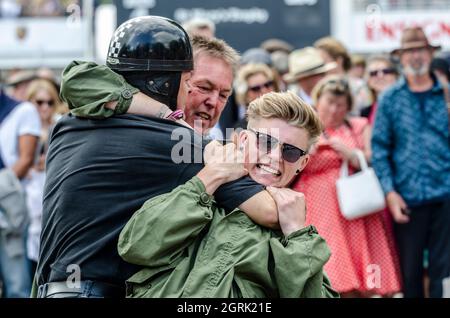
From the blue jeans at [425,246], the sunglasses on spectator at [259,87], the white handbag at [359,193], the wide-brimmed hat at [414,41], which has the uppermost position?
the wide-brimmed hat at [414,41]

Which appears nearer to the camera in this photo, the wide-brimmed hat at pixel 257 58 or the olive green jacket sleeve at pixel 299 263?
the olive green jacket sleeve at pixel 299 263

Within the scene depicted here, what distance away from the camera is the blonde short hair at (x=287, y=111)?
4004 millimetres

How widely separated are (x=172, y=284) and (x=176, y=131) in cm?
61

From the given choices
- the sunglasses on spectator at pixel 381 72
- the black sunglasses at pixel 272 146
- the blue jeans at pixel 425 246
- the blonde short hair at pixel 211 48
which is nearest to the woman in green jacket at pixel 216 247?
the black sunglasses at pixel 272 146

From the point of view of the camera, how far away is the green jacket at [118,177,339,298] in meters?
3.57

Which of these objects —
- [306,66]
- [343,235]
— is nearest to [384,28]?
[306,66]

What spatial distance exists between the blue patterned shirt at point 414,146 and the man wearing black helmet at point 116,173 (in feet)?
14.2

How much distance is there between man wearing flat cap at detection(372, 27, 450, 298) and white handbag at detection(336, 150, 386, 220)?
0.40 m

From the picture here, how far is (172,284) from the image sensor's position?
3598mm

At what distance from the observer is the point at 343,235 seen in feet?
24.7

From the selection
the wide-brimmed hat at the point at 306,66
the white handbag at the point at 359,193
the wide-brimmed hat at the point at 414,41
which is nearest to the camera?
the white handbag at the point at 359,193

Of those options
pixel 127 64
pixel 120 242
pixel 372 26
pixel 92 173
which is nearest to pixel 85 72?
pixel 127 64

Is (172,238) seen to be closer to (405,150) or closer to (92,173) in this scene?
(92,173)

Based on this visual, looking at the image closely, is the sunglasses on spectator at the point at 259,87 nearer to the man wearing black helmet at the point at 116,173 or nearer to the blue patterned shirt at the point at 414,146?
the blue patterned shirt at the point at 414,146
